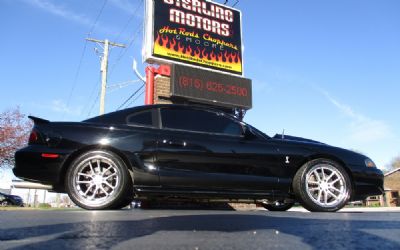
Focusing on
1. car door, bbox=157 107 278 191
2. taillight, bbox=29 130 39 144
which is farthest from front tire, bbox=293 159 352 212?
taillight, bbox=29 130 39 144

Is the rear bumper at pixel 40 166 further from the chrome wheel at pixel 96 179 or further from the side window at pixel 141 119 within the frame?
the side window at pixel 141 119

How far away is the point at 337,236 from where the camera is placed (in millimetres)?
2061

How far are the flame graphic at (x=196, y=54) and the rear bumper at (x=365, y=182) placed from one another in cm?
1074

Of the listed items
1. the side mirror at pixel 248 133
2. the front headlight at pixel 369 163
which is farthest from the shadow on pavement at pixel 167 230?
the front headlight at pixel 369 163

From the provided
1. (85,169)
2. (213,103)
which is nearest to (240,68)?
(213,103)

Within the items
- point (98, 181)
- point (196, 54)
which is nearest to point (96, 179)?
point (98, 181)

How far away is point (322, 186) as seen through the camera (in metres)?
5.01

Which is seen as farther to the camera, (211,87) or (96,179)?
(211,87)

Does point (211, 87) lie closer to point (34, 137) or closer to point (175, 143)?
point (175, 143)

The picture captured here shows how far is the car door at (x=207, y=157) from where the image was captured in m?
4.56

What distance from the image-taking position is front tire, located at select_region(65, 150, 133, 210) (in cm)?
442

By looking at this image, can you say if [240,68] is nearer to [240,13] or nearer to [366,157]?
[240,13]

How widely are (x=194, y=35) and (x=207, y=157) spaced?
11.9 metres

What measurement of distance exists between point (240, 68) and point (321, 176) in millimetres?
11859
